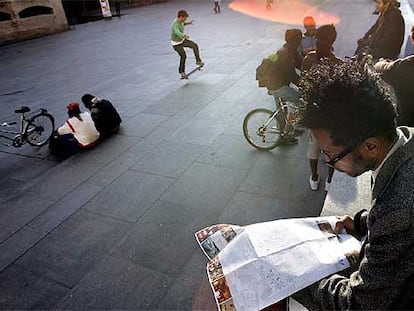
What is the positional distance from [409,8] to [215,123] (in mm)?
12520

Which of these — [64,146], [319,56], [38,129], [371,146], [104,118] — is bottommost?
[64,146]

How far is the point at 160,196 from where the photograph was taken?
170 inches

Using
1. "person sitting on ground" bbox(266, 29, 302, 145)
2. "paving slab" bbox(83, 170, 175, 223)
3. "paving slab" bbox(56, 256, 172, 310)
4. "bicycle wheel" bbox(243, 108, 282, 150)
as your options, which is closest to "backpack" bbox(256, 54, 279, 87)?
"person sitting on ground" bbox(266, 29, 302, 145)

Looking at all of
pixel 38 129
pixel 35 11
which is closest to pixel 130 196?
pixel 38 129

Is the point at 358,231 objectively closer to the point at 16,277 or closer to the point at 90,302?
the point at 90,302

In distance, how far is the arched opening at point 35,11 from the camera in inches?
817

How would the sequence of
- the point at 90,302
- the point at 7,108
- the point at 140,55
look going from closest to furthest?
the point at 90,302
the point at 7,108
the point at 140,55

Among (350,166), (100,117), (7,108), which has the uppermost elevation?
(350,166)

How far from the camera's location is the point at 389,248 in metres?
1.14

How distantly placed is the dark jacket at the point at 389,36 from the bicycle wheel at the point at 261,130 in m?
2.02

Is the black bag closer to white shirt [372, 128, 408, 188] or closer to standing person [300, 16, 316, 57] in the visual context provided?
standing person [300, 16, 316, 57]

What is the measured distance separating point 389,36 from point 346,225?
4663 millimetres

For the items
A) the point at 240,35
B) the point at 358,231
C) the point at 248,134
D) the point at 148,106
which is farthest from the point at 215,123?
the point at 240,35

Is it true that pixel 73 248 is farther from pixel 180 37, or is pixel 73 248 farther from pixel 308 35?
pixel 180 37
